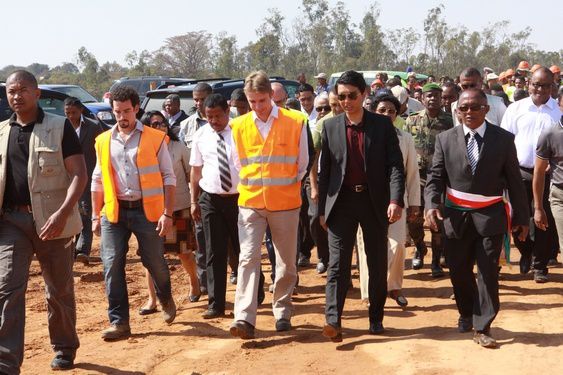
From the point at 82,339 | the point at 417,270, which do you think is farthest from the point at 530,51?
the point at 82,339

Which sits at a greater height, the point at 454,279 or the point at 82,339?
the point at 454,279

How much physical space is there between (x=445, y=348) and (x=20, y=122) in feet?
11.9

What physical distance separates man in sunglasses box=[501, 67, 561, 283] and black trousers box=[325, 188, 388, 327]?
9.25 feet

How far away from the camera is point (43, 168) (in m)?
6.35

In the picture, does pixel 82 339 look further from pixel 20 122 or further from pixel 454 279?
pixel 454 279

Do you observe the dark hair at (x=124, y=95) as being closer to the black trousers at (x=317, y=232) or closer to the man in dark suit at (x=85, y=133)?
the black trousers at (x=317, y=232)

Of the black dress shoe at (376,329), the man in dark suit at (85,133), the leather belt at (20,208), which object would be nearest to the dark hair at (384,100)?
the black dress shoe at (376,329)

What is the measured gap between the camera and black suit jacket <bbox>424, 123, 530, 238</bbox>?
6.95 m

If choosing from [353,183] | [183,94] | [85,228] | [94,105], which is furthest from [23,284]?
[94,105]

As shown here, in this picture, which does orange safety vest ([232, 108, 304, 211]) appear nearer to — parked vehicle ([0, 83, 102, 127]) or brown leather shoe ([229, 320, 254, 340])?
brown leather shoe ([229, 320, 254, 340])

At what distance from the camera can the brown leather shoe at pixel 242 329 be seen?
719cm

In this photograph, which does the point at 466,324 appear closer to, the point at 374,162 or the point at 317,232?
the point at 374,162

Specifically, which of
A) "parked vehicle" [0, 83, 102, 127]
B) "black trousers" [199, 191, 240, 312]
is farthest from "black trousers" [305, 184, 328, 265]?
"parked vehicle" [0, 83, 102, 127]

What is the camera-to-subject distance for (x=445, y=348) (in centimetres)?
691
